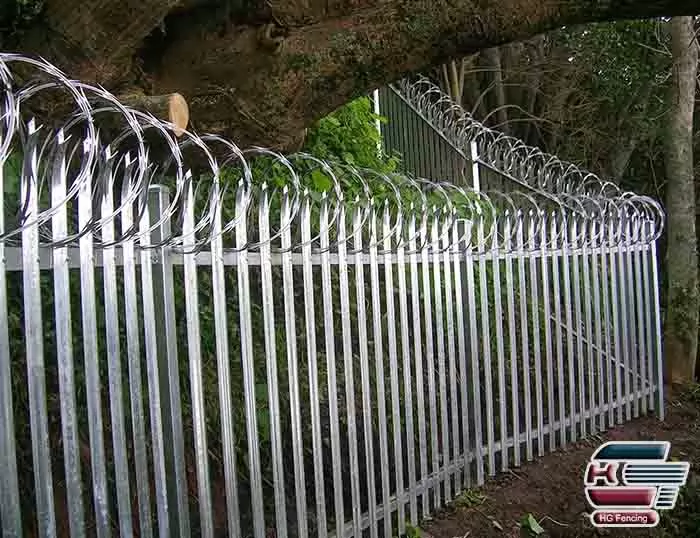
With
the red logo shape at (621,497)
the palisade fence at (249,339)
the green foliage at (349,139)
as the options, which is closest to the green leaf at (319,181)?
the palisade fence at (249,339)

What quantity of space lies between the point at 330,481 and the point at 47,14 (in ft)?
7.88

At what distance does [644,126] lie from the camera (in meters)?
11.8

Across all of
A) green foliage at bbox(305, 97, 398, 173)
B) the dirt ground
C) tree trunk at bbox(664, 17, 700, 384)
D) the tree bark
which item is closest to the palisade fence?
the dirt ground

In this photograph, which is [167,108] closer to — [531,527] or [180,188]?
[180,188]

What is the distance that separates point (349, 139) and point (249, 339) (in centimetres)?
329

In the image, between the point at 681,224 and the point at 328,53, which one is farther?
the point at 681,224

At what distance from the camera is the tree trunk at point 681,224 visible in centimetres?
774

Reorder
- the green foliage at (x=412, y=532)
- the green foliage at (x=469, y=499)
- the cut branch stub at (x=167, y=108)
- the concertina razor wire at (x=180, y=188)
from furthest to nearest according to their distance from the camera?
the green foliage at (x=469, y=499)
the green foliage at (x=412, y=532)
the cut branch stub at (x=167, y=108)
the concertina razor wire at (x=180, y=188)

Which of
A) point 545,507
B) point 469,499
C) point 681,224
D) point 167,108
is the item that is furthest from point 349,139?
point 681,224

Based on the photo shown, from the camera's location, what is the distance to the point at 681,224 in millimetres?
7793

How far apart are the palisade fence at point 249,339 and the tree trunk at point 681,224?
1498 millimetres

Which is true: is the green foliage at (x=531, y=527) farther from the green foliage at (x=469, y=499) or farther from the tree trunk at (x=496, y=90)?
the tree trunk at (x=496, y=90)

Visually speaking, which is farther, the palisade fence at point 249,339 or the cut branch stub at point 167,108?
the cut branch stub at point 167,108

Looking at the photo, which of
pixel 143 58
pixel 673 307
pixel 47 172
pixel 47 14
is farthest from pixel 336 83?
pixel 673 307
